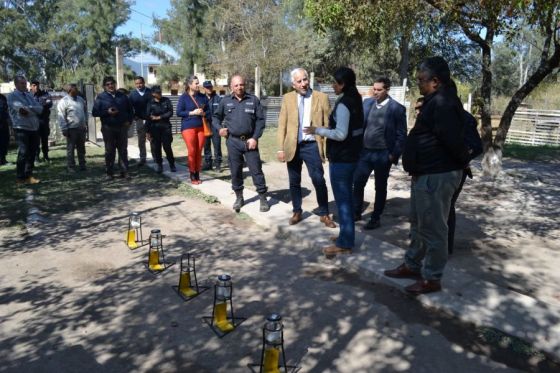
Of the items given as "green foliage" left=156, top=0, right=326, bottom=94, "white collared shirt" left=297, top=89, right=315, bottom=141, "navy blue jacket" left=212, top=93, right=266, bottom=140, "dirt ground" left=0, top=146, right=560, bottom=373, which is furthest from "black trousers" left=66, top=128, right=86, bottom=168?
"green foliage" left=156, top=0, right=326, bottom=94

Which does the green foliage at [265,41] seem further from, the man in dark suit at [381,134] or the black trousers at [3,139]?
the man in dark suit at [381,134]

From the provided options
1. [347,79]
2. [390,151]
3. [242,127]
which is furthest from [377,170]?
[242,127]

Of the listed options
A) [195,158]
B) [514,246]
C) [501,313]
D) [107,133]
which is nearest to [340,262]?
[501,313]

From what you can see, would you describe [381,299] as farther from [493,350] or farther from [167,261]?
[167,261]

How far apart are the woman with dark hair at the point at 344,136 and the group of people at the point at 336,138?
0.01 m

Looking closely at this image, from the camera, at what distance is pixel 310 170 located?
551 cm

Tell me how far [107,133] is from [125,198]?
174 cm

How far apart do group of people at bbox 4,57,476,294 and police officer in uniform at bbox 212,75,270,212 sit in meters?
0.01

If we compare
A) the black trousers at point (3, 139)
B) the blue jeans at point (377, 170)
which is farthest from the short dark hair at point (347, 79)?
the black trousers at point (3, 139)

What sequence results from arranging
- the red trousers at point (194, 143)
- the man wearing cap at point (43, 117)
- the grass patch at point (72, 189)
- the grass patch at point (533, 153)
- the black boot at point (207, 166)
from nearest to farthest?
the grass patch at point (72, 189) → the red trousers at point (194, 143) → the black boot at point (207, 166) → the man wearing cap at point (43, 117) → the grass patch at point (533, 153)

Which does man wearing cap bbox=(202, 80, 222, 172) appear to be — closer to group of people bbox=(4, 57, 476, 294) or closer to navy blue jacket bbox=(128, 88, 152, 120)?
group of people bbox=(4, 57, 476, 294)

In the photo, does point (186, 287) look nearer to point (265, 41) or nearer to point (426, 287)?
point (426, 287)

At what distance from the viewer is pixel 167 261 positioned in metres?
4.79

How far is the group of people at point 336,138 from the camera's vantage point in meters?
3.59
